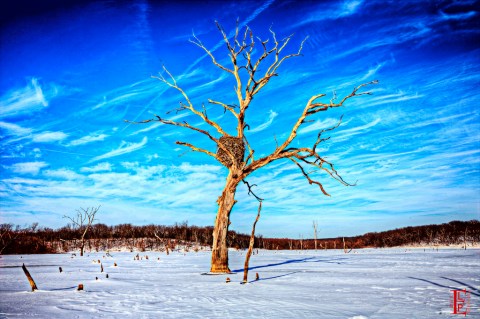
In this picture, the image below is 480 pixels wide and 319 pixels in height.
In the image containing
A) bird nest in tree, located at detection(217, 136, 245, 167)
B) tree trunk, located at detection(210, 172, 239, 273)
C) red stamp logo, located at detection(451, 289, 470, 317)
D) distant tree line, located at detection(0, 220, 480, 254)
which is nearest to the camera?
red stamp logo, located at detection(451, 289, 470, 317)

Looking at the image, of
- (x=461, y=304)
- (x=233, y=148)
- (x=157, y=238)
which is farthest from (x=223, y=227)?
(x=157, y=238)

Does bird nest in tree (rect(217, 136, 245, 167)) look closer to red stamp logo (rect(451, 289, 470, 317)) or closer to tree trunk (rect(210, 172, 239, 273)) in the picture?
tree trunk (rect(210, 172, 239, 273))

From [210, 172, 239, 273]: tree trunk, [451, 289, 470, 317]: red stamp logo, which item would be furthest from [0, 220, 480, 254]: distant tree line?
[451, 289, 470, 317]: red stamp logo

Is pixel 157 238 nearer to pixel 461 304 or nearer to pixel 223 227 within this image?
pixel 223 227

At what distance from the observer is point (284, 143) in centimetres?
1128

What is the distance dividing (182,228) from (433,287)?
4840 centimetres

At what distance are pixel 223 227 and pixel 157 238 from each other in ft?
117

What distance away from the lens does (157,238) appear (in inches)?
1748

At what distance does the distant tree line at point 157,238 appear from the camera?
39.3 metres

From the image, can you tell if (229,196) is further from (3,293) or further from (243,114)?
(3,293)

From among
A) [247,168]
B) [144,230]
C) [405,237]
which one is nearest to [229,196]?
[247,168]

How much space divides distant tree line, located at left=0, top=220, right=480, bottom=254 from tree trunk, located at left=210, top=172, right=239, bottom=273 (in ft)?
82.2

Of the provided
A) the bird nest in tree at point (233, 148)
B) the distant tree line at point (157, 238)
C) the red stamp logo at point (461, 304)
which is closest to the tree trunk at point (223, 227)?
Result: the bird nest in tree at point (233, 148)

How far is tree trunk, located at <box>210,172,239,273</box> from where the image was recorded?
11.1m
